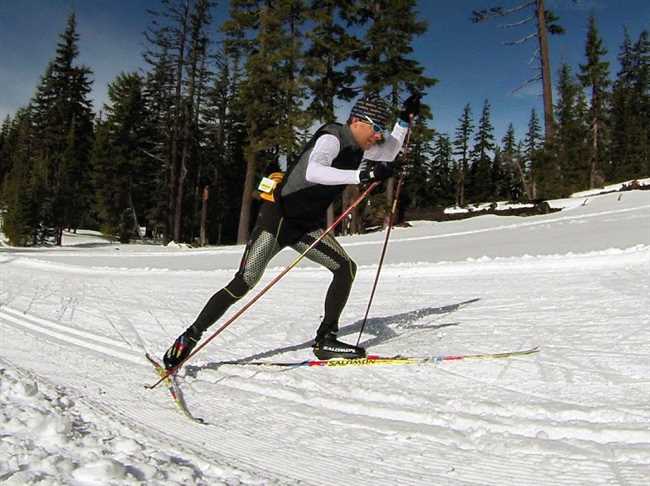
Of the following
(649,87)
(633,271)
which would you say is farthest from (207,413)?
(649,87)

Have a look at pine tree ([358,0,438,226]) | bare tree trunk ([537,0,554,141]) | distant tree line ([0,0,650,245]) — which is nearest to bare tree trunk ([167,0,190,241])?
distant tree line ([0,0,650,245])

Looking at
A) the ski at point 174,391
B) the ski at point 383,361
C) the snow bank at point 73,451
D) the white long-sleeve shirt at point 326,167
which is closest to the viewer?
the snow bank at point 73,451

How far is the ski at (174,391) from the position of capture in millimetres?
3061

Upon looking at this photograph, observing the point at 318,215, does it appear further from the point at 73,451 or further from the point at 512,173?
the point at 512,173

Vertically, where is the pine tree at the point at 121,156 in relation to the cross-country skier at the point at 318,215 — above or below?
above

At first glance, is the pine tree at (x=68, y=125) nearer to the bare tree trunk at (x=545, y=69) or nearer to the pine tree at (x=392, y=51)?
the pine tree at (x=392, y=51)

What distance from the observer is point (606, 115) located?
42625mm

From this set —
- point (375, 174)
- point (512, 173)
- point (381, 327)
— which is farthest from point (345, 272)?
point (512, 173)

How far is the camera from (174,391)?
3.51 meters

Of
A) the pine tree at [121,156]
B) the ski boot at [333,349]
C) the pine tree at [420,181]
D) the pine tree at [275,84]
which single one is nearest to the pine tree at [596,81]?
the pine tree at [420,181]

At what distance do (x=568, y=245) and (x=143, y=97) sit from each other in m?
36.2

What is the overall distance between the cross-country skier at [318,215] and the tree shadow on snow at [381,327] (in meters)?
0.44

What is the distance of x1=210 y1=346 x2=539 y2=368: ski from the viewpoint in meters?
4.08

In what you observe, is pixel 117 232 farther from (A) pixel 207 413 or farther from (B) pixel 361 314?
(A) pixel 207 413
